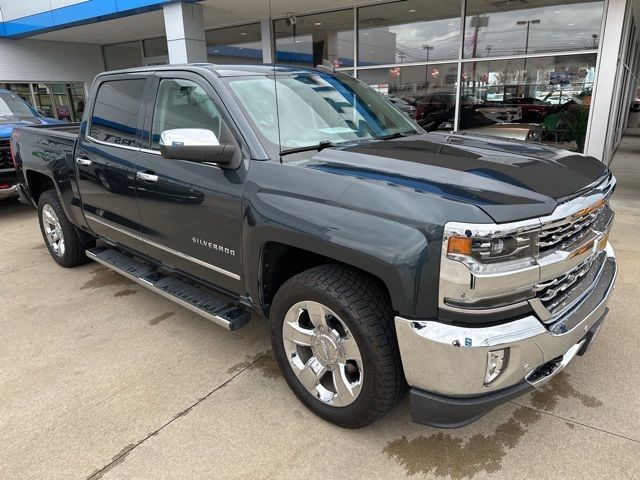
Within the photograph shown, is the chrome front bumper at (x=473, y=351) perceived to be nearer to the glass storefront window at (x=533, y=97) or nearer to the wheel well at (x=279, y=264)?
the wheel well at (x=279, y=264)

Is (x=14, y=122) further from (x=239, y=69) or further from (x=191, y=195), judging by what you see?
(x=191, y=195)

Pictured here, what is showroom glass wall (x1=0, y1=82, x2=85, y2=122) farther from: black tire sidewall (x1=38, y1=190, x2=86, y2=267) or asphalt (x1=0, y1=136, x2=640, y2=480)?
asphalt (x1=0, y1=136, x2=640, y2=480)

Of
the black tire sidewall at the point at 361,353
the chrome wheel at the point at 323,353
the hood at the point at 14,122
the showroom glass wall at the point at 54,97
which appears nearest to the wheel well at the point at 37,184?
the hood at the point at 14,122

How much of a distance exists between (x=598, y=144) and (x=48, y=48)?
17145 mm

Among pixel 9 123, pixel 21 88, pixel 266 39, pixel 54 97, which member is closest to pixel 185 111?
pixel 9 123

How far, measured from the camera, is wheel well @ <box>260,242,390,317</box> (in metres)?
2.73

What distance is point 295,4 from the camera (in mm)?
10438

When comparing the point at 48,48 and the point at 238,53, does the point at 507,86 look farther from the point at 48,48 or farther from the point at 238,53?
the point at 48,48

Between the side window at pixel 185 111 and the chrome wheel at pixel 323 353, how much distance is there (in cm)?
115

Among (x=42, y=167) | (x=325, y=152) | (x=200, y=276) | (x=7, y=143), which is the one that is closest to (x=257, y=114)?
(x=325, y=152)

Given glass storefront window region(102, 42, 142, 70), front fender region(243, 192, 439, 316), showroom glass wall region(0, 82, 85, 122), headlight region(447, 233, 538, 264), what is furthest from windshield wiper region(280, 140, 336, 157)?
glass storefront window region(102, 42, 142, 70)

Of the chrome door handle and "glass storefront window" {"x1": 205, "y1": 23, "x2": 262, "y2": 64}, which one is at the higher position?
"glass storefront window" {"x1": 205, "y1": 23, "x2": 262, "y2": 64}

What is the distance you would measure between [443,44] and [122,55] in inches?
509

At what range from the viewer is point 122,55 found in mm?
17781
